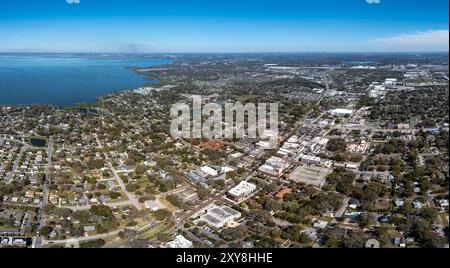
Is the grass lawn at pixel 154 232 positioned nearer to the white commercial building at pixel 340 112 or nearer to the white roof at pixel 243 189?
the white roof at pixel 243 189

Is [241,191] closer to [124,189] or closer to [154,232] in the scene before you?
[154,232]

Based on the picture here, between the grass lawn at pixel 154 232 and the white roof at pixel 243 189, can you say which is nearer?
the grass lawn at pixel 154 232

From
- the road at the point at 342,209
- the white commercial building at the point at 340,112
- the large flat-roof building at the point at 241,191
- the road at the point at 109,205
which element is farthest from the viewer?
the white commercial building at the point at 340,112

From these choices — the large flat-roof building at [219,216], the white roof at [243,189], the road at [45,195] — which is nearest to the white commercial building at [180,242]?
the large flat-roof building at [219,216]

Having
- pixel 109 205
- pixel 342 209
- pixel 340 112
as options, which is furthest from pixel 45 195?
pixel 340 112

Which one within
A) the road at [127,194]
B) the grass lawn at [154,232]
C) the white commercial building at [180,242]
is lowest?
the grass lawn at [154,232]

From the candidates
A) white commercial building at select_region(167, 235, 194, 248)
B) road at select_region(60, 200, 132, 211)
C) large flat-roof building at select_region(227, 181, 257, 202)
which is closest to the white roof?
large flat-roof building at select_region(227, 181, 257, 202)

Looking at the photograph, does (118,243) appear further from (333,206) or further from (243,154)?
(243,154)

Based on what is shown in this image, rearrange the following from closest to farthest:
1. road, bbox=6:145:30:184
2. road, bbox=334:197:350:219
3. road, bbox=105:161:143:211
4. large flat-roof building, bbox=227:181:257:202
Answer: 1. road, bbox=334:197:350:219
2. road, bbox=105:161:143:211
3. large flat-roof building, bbox=227:181:257:202
4. road, bbox=6:145:30:184

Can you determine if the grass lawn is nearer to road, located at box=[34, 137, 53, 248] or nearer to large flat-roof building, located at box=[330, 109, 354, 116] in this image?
road, located at box=[34, 137, 53, 248]

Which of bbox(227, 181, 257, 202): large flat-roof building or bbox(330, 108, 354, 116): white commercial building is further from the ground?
bbox(330, 108, 354, 116): white commercial building
